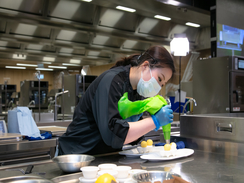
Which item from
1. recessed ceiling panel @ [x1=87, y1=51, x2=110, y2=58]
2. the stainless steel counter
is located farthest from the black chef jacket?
recessed ceiling panel @ [x1=87, y1=51, x2=110, y2=58]

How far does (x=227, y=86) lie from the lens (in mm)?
3922

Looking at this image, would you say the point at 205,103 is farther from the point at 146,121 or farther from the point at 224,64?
the point at 146,121

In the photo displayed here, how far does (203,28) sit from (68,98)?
3.84 meters

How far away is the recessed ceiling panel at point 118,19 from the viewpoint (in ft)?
16.0

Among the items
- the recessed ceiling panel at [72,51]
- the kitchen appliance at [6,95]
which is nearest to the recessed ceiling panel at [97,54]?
the recessed ceiling panel at [72,51]

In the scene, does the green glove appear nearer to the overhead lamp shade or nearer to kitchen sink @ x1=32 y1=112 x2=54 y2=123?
the overhead lamp shade

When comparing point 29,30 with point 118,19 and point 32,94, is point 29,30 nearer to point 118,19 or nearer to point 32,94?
point 32,94

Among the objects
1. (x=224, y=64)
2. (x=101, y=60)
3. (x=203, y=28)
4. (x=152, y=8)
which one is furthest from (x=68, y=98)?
(x=203, y=28)

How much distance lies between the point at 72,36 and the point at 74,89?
1.12 meters

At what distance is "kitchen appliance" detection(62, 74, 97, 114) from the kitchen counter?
4.09 metres

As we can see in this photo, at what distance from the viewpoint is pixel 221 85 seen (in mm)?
3990

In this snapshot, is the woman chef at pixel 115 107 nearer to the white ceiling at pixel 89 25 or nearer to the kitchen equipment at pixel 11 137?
the kitchen equipment at pixel 11 137

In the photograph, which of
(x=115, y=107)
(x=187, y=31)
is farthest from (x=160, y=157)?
(x=187, y=31)

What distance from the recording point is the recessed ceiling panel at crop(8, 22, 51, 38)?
4672 millimetres
